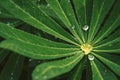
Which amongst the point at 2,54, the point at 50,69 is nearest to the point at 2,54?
the point at 2,54

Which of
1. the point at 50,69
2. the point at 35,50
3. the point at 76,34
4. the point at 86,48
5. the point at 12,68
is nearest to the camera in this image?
the point at 50,69

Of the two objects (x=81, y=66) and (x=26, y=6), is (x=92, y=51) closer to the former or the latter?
(x=81, y=66)

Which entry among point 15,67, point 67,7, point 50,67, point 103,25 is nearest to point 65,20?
point 67,7

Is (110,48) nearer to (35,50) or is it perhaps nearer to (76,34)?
(76,34)

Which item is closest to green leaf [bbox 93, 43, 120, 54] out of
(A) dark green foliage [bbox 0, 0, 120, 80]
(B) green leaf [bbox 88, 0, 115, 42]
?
(A) dark green foliage [bbox 0, 0, 120, 80]

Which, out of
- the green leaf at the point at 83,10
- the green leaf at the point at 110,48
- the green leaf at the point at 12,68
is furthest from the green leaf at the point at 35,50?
the green leaf at the point at 12,68

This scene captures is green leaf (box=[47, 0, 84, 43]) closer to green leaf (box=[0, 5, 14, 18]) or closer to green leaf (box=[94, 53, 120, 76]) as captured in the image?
green leaf (box=[94, 53, 120, 76])

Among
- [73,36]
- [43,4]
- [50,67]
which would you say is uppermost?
[43,4]

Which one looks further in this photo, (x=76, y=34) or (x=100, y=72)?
(x=76, y=34)
